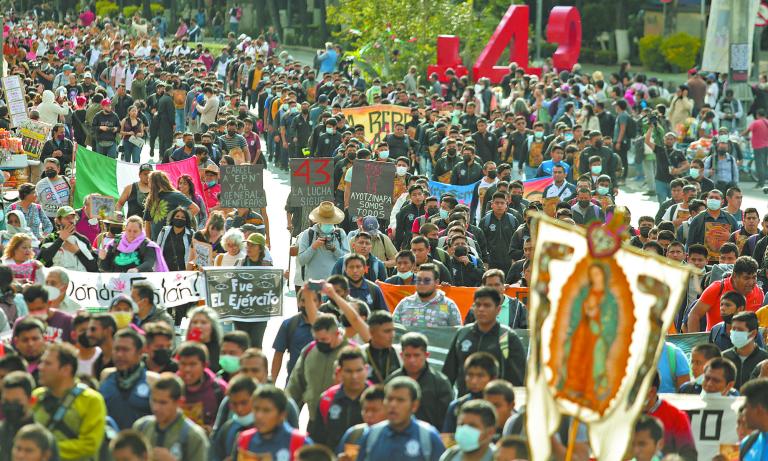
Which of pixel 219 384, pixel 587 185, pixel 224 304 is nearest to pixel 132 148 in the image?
pixel 587 185

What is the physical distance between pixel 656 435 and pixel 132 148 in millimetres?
17988

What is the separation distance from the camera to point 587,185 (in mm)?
18219

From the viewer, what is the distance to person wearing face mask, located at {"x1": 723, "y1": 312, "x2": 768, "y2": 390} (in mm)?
11156

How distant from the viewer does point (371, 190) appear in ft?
62.1

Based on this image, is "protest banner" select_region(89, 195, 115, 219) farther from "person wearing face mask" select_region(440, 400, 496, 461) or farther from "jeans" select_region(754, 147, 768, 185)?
"jeans" select_region(754, 147, 768, 185)

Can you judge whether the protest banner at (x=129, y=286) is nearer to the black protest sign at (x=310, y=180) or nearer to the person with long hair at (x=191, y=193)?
the person with long hair at (x=191, y=193)

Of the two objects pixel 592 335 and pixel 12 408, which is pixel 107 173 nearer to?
pixel 12 408

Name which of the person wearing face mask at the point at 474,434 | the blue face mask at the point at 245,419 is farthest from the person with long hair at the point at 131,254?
the person wearing face mask at the point at 474,434

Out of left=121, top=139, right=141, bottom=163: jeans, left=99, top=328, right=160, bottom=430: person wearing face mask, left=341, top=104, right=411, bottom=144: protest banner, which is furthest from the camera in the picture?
left=341, top=104, right=411, bottom=144: protest banner

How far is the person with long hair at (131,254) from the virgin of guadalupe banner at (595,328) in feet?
21.8

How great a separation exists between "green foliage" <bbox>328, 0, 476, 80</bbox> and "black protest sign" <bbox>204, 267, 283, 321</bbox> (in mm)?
24500

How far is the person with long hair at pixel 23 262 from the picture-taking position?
1298 cm

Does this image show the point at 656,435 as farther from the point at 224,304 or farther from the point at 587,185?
the point at 587,185

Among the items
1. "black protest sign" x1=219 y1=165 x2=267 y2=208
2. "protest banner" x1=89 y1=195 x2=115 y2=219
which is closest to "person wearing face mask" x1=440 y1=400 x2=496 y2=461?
"protest banner" x1=89 y1=195 x2=115 y2=219
